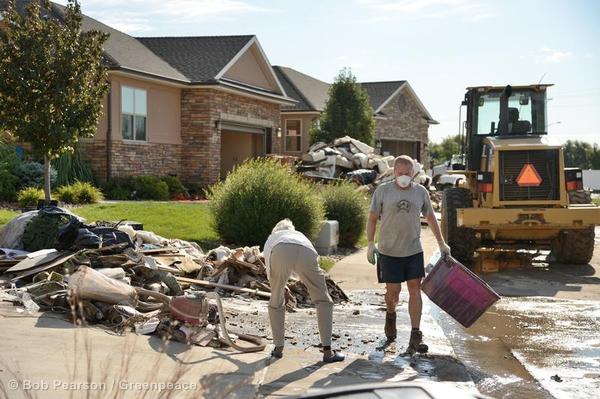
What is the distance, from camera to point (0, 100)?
43.2ft

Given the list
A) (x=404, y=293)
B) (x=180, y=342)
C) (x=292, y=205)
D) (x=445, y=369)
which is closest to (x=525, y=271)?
(x=404, y=293)

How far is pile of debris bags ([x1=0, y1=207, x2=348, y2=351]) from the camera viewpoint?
22.5ft

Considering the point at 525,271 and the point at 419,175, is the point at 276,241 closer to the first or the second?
the point at 525,271

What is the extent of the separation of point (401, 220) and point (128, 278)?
314 centimetres

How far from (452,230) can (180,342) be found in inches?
288

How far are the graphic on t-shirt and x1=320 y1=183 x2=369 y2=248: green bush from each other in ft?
26.4

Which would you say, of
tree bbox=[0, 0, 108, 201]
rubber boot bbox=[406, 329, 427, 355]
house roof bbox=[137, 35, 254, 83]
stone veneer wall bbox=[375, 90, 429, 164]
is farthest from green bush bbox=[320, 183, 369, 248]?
stone veneer wall bbox=[375, 90, 429, 164]

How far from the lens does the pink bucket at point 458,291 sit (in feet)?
23.1

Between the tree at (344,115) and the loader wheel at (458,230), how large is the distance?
73.6ft

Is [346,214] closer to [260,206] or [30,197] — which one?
[260,206]

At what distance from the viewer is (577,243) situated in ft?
41.7

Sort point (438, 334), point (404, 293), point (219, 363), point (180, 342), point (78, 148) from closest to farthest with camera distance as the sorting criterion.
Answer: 1. point (219, 363)
2. point (180, 342)
3. point (438, 334)
4. point (404, 293)
5. point (78, 148)

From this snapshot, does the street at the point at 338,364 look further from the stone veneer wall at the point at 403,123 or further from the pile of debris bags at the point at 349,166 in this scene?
the stone veneer wall at the point at 403,123

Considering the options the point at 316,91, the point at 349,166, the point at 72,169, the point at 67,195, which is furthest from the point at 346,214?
the point at 316,91
